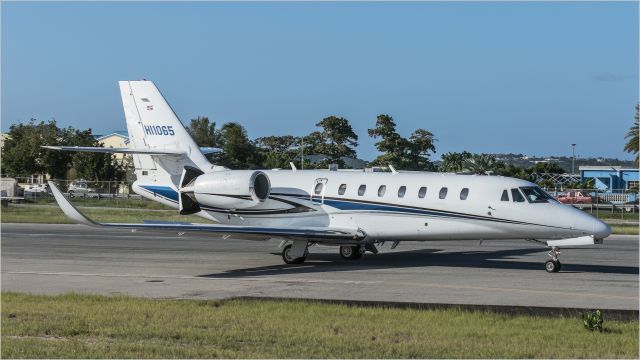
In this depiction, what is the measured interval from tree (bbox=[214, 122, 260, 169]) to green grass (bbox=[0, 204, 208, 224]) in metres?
37.0

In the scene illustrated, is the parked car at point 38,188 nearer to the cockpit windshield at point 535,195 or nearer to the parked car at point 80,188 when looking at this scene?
the parked car at point 80,188

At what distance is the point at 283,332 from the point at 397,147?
222 ft

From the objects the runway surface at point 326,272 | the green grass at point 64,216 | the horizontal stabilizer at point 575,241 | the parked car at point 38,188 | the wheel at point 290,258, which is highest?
the parked car at point 38,188

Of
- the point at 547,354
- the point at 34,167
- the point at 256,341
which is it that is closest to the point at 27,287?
the point at 256,341

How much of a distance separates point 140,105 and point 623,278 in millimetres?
14741

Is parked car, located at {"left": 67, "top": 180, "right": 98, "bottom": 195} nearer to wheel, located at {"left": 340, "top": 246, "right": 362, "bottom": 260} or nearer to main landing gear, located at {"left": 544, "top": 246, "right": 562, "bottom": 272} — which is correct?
wheel, located at {"left": 340, "top": 246, "right": 362, "bottom": 260}

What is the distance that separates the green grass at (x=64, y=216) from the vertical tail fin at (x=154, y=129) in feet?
48.6

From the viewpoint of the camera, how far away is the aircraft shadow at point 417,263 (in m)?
22.0

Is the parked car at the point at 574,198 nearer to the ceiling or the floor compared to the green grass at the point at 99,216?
nearer to the ceiling

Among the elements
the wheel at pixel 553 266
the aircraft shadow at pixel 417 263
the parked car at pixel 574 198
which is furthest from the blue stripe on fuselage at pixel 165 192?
the parked car at pixel 574 198

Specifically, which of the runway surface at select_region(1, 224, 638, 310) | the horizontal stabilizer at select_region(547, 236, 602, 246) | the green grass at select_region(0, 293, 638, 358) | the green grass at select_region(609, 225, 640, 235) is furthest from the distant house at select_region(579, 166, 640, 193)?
the green grass at select_region(0, 293, 638, 358)

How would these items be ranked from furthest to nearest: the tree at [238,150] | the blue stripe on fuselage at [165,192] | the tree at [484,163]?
the tree at [238,150] < the tree at [484,163] < the blue stripe on fuselage at [165,192]

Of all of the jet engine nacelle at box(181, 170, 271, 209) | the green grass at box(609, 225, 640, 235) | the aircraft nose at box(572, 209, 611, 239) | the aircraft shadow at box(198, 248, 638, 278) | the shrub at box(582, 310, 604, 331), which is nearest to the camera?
the shrub at box(582, 310, 604, 331)

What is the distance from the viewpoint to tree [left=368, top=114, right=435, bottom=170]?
7794cm
